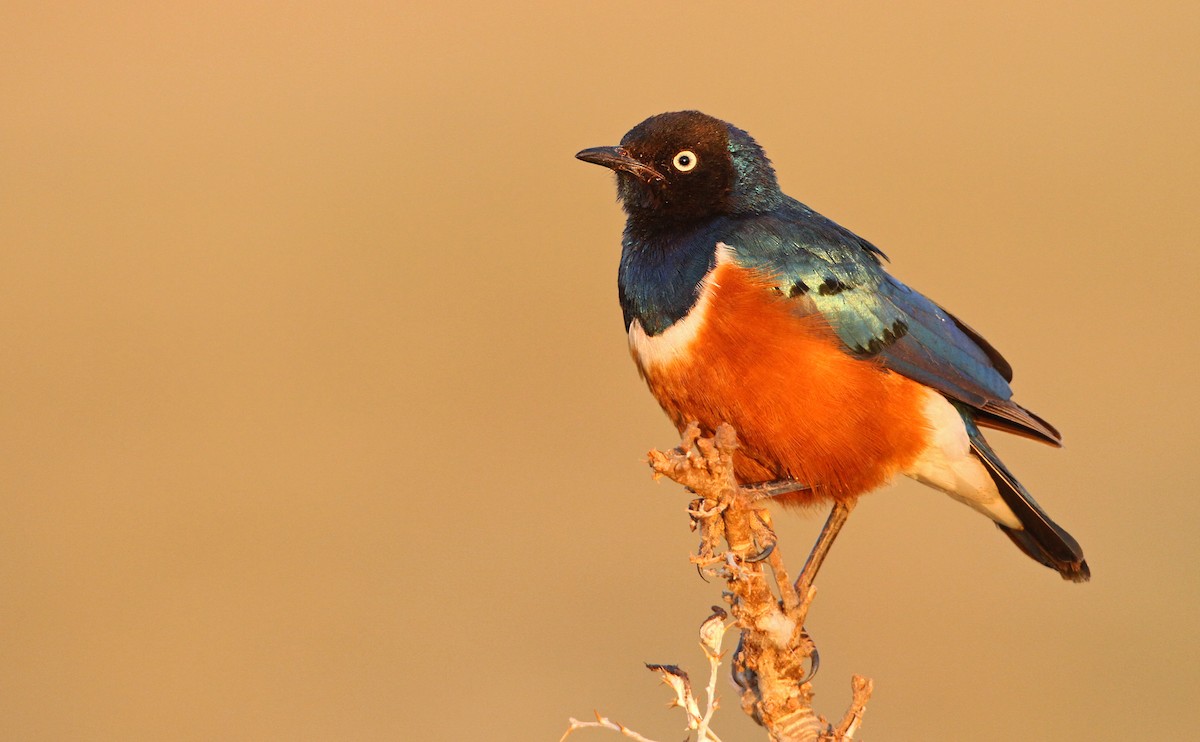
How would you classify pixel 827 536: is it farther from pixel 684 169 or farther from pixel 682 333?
pixel 684 169

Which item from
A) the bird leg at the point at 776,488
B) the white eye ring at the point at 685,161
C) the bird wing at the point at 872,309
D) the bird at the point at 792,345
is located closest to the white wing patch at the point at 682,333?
the bird at the point at 792,345

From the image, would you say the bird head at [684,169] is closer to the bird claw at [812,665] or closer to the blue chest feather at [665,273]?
the blue chest feather at [665,273]

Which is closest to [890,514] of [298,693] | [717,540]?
[298,693]

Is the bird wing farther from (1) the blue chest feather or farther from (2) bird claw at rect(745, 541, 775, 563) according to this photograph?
(2) bird claw at rect(745, 541, 775, 563)

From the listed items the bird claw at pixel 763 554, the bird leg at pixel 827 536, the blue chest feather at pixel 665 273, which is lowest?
the bird claw at pixel 763 554

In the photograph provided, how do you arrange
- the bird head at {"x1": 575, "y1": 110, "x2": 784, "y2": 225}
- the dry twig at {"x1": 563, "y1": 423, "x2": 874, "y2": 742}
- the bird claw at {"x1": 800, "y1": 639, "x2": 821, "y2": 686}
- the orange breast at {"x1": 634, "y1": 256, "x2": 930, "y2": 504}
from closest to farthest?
the dry twig at {"x1": 563, "y1": 423, "x2": 874, "y2": 742}
the bird claw at {"x1": 800, "y1": 639, "x2": 821, "y2": 686}
the orange breast at {"x1": 634, "y1": 256, "x2": 930, "y2": 504}
the bird head at {"x1": 575, "y1": 110, "x2": 784, "y2": 225}

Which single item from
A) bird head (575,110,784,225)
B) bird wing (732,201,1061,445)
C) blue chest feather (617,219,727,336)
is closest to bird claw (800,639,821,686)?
bird wing (732,201,1061,445)
